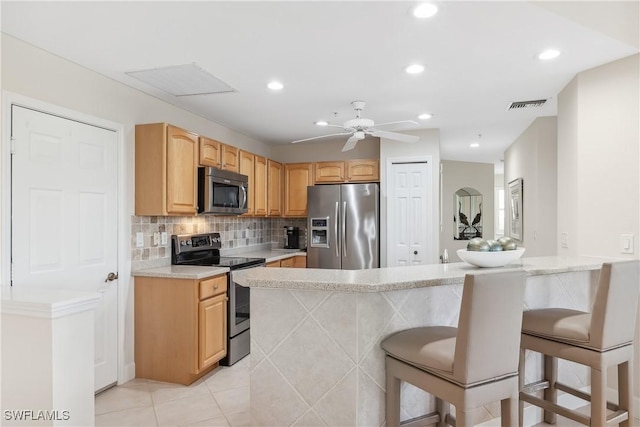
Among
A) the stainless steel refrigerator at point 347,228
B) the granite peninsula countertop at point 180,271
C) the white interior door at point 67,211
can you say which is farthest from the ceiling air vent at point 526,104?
the white interior door at point 67,211

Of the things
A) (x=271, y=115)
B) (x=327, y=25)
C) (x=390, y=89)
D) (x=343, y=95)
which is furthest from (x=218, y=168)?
(x=327, y=25)

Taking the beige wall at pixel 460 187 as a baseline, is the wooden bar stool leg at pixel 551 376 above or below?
below

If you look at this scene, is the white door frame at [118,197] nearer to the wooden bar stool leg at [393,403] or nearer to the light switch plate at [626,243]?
the wooden bar stool leg at [393,403]

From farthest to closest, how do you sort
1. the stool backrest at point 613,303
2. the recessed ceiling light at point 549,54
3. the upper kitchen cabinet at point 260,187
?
1. the upper kitchen cabinet at point 260,187
2. the recessed ceiling light at point 549,54
3. the stool backrest at point 613,303

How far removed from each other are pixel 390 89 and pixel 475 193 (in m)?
5.76

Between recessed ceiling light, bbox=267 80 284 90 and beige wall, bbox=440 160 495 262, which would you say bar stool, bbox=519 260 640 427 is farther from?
beige wall, bbox=440 160 495 262

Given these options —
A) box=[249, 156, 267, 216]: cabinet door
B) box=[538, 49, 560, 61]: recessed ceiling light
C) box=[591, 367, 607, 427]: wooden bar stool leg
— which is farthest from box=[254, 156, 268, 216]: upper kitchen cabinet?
box=[591, 367, 607, 427]: wooden bar stool leg

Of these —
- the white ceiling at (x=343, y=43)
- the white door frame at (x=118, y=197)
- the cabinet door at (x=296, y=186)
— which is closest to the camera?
the white ceiling at (x=343, y=43)

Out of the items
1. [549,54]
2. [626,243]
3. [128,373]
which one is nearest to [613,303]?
[626,243]

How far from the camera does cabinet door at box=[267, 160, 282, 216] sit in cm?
532

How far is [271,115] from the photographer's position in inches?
170

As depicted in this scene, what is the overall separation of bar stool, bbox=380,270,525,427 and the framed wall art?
4.24m

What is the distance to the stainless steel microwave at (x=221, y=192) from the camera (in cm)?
377

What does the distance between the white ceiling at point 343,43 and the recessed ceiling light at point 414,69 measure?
0.25 feet
